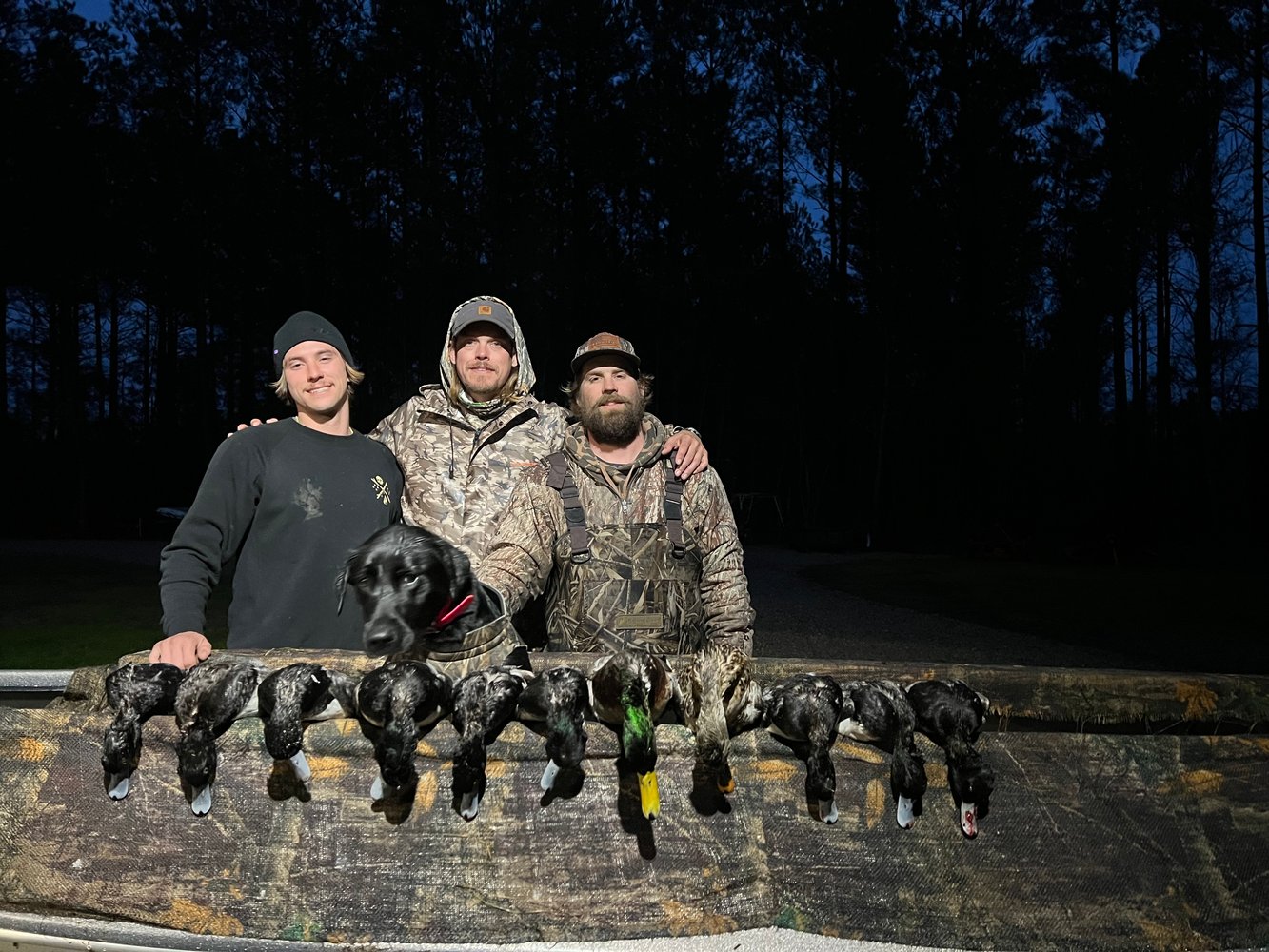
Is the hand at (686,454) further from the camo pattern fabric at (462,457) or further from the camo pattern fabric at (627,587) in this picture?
the camo pattern fabric at (462,457)

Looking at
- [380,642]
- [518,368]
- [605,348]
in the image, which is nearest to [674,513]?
[605,348]

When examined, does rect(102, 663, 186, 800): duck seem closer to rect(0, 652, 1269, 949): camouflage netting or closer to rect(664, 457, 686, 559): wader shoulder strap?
rect(0, 652, 1269, 949): camouflage netting

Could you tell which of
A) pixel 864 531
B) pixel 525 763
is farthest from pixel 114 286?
pixel 525 763

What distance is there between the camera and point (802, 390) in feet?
93.4

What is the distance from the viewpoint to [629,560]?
13.1ft

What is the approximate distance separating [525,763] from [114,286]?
3713cm

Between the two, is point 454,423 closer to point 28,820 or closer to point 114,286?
point 28,820

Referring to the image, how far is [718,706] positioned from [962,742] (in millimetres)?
663

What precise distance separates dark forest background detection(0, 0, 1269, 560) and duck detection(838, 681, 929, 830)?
19304mm

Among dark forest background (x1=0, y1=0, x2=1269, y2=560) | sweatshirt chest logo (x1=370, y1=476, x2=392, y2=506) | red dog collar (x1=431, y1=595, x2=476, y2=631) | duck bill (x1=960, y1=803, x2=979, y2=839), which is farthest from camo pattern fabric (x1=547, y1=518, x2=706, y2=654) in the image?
dark forest background (x1=0, y1=0, x2=1269, y2=560)

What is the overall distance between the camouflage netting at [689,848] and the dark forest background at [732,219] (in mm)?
19247

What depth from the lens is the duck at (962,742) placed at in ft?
7.99

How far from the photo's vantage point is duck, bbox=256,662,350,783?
2.43 meters

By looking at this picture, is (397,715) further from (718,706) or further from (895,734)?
(895,734)
